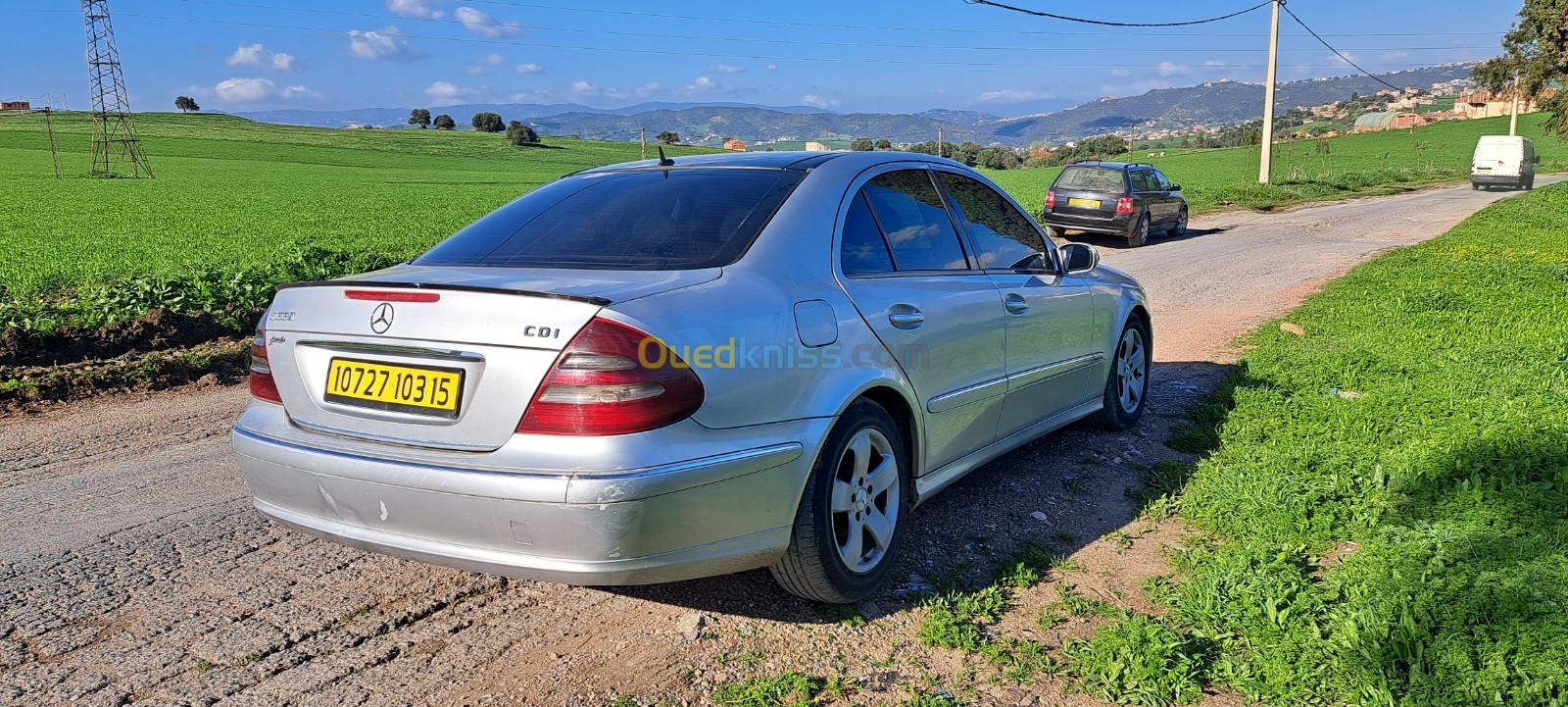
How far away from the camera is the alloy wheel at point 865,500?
10.9 ft

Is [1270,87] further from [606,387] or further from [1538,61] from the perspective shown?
[606,387]

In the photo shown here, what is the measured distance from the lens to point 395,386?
2846 mm

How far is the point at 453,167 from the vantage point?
2783 inches

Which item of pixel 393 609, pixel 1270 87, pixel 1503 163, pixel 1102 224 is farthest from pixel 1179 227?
pixel 1503 163

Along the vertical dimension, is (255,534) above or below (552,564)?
below

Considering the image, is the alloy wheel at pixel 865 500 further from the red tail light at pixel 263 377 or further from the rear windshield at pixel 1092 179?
the rear windshield at pixel 1092 179

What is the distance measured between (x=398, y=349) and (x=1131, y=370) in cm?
431

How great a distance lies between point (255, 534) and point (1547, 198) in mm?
30568

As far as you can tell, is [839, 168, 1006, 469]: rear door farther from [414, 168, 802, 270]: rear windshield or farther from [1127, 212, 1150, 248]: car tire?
[1127, 212, 1150, 248]: car tire

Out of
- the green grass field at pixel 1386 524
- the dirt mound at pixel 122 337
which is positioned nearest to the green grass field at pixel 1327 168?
the green grass field at pixel 1386 524

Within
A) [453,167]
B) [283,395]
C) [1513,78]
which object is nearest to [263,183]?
[453,167]

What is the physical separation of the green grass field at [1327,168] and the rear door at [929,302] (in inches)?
926

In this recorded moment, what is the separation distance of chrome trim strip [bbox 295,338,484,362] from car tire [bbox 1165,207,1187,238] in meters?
20.6

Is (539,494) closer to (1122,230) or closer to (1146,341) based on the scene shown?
(1146,341)
